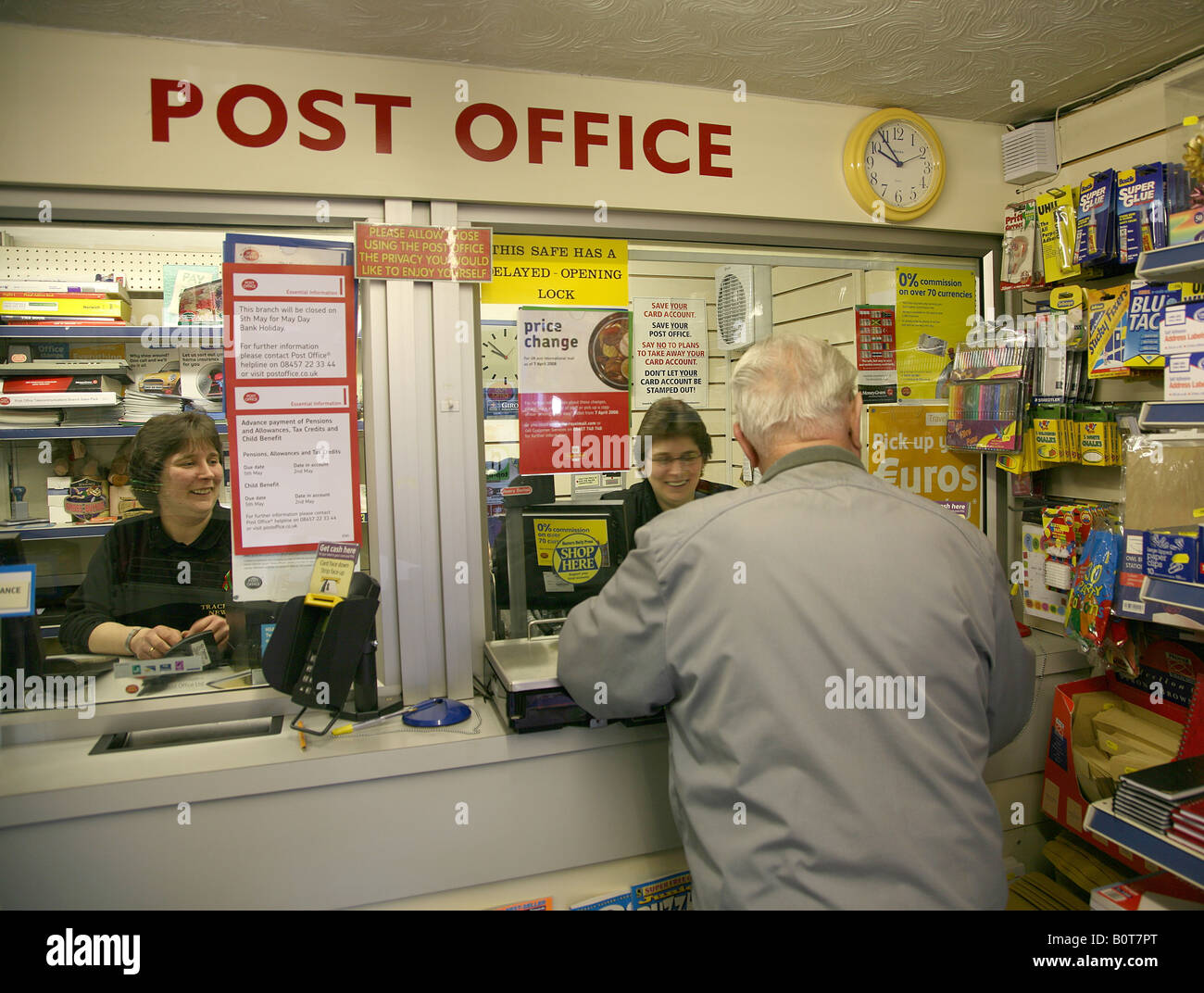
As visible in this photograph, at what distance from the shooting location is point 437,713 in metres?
2.07

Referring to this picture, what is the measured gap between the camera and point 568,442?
246 centimetres

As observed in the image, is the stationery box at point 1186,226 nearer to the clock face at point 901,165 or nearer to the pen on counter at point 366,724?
the clock face at point 901,165

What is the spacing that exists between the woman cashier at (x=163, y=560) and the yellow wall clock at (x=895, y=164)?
232 cm

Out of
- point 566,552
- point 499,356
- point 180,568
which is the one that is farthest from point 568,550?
point 180,568

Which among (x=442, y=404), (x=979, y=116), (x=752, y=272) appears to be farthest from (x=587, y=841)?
(x=979, y=116)

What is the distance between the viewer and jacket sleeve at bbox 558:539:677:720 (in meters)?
1.48

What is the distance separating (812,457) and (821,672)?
1.39ft

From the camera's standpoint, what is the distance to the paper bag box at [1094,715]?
7.59ft

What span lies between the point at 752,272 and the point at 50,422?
2831 millimetres

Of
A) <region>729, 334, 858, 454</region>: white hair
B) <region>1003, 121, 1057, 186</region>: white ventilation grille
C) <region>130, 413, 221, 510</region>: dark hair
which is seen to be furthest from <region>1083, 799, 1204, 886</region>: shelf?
<region>130, 413, 221, 510</region>: dark hair

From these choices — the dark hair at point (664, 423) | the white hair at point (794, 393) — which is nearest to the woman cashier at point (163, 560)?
the dark hair at point (664, 423)

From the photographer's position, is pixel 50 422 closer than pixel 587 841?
No

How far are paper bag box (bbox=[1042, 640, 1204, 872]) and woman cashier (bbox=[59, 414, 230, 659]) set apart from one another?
108 inches
